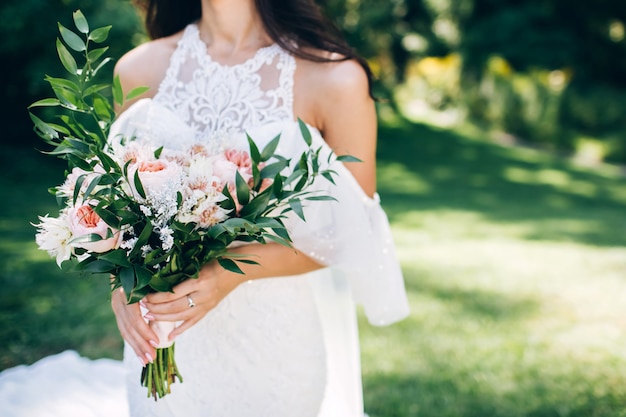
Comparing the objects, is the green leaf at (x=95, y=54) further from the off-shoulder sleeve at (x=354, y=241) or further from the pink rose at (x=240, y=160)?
the off-shoulder sleeve at (x=354, y=241)

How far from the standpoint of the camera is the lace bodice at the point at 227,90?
237cm

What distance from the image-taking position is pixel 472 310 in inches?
219

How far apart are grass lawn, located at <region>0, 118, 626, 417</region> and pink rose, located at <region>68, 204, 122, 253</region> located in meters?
2.53

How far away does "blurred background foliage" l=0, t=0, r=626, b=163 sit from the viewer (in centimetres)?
1336

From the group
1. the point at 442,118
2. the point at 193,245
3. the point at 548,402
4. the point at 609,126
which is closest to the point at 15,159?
the point at 548,402

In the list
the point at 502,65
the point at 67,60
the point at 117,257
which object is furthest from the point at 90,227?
the point at 502,65

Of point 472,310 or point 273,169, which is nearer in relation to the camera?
point 273,169

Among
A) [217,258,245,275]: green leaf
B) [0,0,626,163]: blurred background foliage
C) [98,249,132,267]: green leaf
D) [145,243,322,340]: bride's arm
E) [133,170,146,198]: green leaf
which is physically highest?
[133,170,146,198]: green leaf

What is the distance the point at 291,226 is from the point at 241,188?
1.53 feet

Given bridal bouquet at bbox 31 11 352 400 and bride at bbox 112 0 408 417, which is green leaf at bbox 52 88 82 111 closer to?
bridal bouquet at bbox 31 11 352 400

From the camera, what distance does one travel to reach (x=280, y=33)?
2.48 m

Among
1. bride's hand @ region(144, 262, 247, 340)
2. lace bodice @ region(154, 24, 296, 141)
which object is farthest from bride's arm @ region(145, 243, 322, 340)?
lace bodice @ region(154, 24, 296, 141)

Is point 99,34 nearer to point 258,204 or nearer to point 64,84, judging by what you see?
point 64,84

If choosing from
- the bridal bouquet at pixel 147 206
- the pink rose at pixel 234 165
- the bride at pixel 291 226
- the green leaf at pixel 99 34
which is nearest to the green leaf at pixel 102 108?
the bridal bouquet at pixel 147 206
